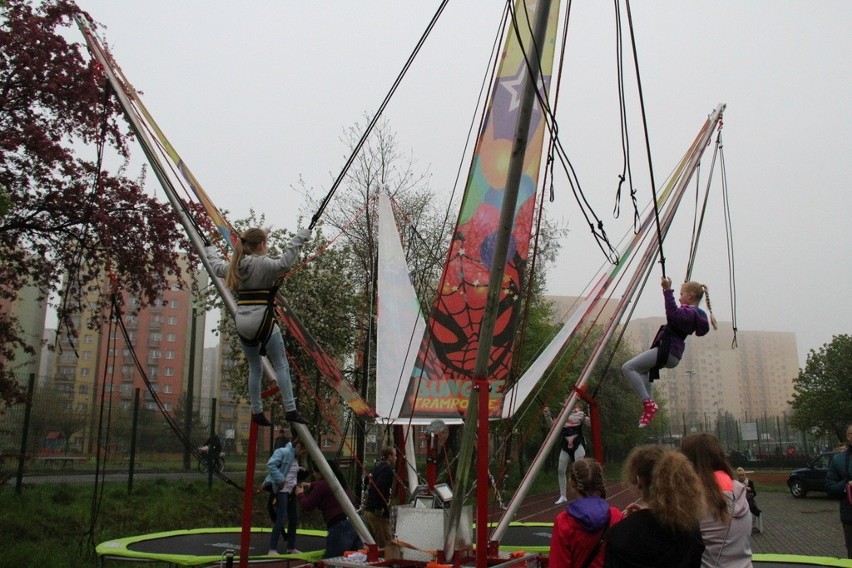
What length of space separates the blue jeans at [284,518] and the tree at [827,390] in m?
22.1

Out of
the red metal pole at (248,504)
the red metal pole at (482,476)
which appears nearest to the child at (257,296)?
the red metal pole at (248,504)

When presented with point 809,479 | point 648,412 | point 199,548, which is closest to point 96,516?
point 199,548

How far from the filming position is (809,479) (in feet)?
56.0

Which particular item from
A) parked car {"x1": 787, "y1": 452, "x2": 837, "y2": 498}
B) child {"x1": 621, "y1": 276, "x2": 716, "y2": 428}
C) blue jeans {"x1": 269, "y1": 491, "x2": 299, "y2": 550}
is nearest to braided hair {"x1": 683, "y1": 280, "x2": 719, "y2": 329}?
child {"x1": 621, "y1": 276, "x2": 716, "y2": 428}

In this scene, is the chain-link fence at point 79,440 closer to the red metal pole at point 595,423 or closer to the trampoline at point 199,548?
the trampoline at point 199,548

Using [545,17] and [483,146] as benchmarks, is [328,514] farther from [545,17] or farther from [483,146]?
[545,17]

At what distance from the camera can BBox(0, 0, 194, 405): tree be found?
8.62m

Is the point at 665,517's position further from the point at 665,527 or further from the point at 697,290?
the point at 697,290

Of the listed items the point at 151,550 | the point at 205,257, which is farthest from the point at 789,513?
the point at 205,257

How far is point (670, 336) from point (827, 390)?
23390mm

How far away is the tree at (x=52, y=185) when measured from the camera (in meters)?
8.62

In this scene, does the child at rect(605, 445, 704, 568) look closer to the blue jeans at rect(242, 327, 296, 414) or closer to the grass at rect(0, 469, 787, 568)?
the blue jeans at rect(242, 327, 296, 414)

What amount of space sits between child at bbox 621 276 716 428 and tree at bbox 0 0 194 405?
242 inches

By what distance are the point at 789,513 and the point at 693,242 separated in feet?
35.8
